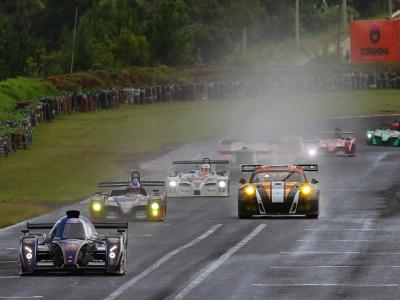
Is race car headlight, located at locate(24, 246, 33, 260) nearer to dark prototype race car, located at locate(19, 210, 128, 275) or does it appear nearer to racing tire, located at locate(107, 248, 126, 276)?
dark prototype race car, located at locate(19, 210, 128, 275)

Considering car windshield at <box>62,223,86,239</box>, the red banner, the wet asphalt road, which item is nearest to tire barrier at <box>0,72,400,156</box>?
the red banner

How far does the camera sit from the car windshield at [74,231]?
31.1 metres

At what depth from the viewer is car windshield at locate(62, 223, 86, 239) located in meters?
31.1

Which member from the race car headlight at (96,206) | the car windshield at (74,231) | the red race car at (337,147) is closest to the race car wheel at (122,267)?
the car windshield at (74,231)

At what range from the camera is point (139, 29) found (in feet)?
459

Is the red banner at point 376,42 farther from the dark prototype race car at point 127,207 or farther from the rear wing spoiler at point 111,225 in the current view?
the rear wing spoiler at point 111,225

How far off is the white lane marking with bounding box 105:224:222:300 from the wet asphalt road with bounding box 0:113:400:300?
2cm

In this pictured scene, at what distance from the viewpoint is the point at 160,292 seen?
28250 mm

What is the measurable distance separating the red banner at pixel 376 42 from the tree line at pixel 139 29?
56.6ft

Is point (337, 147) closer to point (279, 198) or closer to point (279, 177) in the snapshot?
point (279, 177)

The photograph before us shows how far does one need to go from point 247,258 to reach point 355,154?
4296 cm

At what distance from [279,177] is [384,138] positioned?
125 ft

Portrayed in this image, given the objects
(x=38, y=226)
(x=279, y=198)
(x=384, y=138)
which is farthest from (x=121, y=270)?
(x=384, y=138)

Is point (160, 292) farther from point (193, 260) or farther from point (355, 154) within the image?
point (355, 154)
